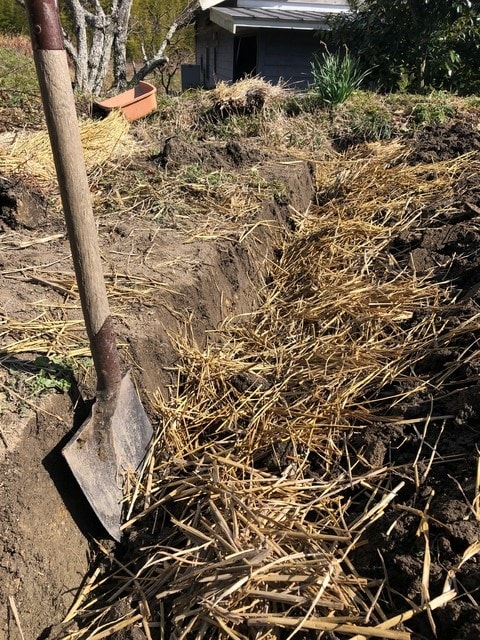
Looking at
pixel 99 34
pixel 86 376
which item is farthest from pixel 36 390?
pixel 99 34

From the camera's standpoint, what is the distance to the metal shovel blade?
A: 203 cm

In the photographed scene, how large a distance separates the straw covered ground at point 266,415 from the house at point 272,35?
7.69 metres

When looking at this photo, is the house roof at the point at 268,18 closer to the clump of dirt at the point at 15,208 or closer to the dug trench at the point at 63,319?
the dug trench at the point at 63,319

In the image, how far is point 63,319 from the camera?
255 centimetres

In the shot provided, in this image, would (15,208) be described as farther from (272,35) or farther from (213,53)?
(213,53)

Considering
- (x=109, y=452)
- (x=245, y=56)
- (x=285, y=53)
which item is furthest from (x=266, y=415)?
(x=245, y=56)

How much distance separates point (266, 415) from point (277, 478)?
0.41m

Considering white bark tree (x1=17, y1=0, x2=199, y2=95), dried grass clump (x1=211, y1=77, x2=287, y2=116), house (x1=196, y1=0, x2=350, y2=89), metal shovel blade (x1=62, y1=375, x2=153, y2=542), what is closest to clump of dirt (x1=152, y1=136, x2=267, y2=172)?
dried grass clump (x1=211, y1=77, x2=287, y2=116)

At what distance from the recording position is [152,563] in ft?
6.20

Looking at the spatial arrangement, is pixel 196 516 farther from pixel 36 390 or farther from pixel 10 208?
pixel 10 208

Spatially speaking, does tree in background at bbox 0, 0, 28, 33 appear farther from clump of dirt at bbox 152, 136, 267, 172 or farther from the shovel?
the shovel

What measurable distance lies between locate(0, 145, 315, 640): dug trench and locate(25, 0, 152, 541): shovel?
0.33 feet

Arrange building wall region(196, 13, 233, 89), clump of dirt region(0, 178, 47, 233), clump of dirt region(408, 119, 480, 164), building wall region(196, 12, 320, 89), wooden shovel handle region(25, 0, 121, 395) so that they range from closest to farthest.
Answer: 1. wooden shovel handle region(25, 0, 121, 395)
2. clump of dirt region(0, 178, 47, 233)
3. clump of dirt region(408, 119, 480, 164)
4. building wall region(196, 12, 320, 89)
5. building wall region(196, 13, 233, 89)

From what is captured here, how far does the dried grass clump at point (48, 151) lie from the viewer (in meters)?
4.33
